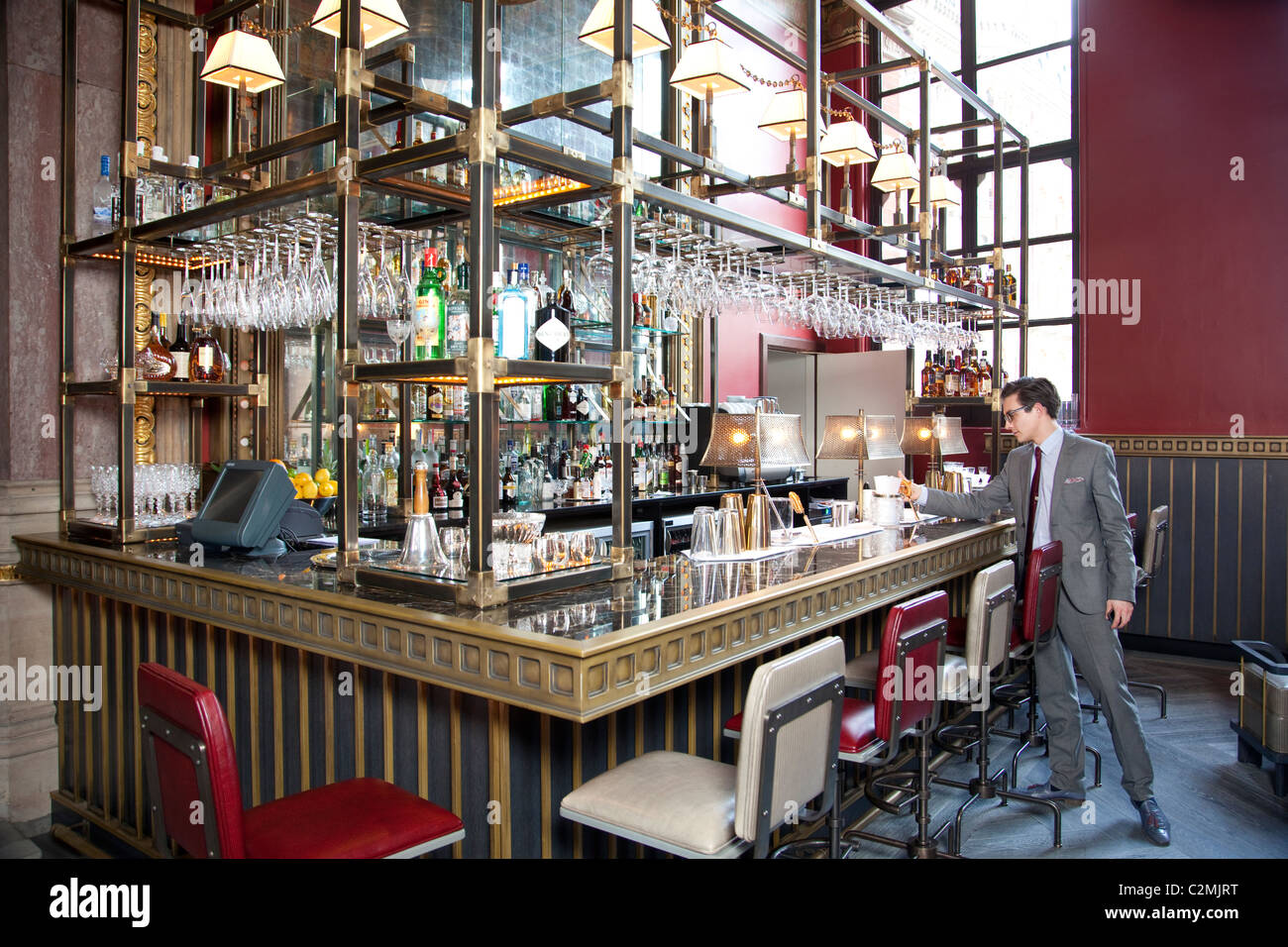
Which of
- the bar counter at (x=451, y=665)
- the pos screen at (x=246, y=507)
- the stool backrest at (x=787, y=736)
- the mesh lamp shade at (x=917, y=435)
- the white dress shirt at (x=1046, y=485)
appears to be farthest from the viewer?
the mesh lamp shade at (x=917, y=435)

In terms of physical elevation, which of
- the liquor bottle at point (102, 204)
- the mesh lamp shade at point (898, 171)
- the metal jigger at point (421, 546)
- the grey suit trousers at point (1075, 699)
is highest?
the mesh lamp shade at point (898, 171)

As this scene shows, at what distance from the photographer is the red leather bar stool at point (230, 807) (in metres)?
1.77

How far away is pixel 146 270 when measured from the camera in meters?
4.03

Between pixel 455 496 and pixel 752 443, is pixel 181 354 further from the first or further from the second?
pixel 752 443

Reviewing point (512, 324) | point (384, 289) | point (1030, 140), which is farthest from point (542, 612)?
point (1030, 140)

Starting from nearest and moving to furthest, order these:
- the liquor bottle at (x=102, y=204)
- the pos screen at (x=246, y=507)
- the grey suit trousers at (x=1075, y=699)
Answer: the pos screen at (x=246, y=507) → the grey suit trousers at (x=1075, y=699) → the liquor bottle at (x=102, y=204)

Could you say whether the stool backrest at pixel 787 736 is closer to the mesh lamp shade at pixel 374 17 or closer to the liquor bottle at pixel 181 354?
the mesh lamp shade at pixel 374 17

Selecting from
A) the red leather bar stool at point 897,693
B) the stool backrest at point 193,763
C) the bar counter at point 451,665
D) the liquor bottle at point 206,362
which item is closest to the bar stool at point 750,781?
the bar counter at point 451,665

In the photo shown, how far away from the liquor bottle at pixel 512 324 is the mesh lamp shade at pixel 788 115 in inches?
96.8

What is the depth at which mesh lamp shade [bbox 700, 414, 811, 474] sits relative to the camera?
12.1ft

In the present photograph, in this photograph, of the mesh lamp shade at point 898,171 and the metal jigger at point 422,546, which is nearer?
the metal jigger at point 422,546
